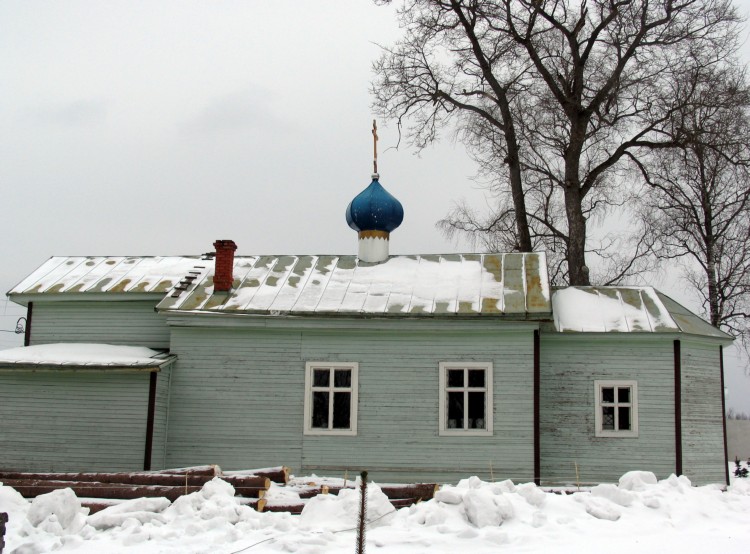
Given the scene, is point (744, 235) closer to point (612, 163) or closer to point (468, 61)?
point (612, 163)

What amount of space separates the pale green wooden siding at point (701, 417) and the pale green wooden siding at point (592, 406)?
32 cm

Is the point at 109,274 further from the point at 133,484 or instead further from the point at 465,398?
the point at 465,398

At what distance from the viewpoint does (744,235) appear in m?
26.1

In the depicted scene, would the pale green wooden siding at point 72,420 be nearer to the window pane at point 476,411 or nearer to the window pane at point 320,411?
the window pane at point 320,411

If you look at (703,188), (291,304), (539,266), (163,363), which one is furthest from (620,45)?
(163,363)

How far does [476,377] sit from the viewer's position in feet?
49.7

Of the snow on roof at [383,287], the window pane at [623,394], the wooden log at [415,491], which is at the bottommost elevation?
the wooden log at [415,491]

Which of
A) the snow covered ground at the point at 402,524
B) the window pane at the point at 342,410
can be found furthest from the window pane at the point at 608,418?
the window pane at the point at 342,410

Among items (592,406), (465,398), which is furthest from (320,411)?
(592,406)

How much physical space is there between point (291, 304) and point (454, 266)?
3501mm

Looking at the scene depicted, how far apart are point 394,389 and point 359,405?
2.28 ft

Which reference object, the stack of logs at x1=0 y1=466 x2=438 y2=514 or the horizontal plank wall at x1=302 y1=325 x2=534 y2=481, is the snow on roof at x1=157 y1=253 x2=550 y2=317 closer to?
the horizontal plank wall at x1=302 y1=325 x2=534 y2=481

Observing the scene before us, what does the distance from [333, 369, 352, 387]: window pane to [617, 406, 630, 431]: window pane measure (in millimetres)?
4929

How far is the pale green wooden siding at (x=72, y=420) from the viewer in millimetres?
15461
